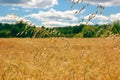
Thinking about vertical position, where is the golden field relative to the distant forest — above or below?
below

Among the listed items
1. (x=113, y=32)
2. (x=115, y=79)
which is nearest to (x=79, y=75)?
(x=115, y=79)

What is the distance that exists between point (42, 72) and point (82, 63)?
32cm

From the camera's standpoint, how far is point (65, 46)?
2.40 meters

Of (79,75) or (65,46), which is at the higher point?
(65,46)

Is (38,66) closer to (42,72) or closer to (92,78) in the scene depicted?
(42,72)

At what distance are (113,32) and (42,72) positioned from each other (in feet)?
2.70

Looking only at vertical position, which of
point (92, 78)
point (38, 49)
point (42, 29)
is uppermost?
point (42, 29)

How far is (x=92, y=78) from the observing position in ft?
7.06

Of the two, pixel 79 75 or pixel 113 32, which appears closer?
pixel 79 75

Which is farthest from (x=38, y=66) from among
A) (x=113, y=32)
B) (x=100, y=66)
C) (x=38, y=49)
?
(x=113, y=32)

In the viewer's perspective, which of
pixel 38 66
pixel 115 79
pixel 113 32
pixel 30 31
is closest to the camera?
pixel 115 79

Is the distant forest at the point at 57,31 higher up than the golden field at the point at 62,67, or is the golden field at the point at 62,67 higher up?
the distant forest at the point at 57,31

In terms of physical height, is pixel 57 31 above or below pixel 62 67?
above

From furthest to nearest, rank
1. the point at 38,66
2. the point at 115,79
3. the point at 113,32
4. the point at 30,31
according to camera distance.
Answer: the point at 113,32, the point at 38,66, the point at 30,31, the point at 115,79
